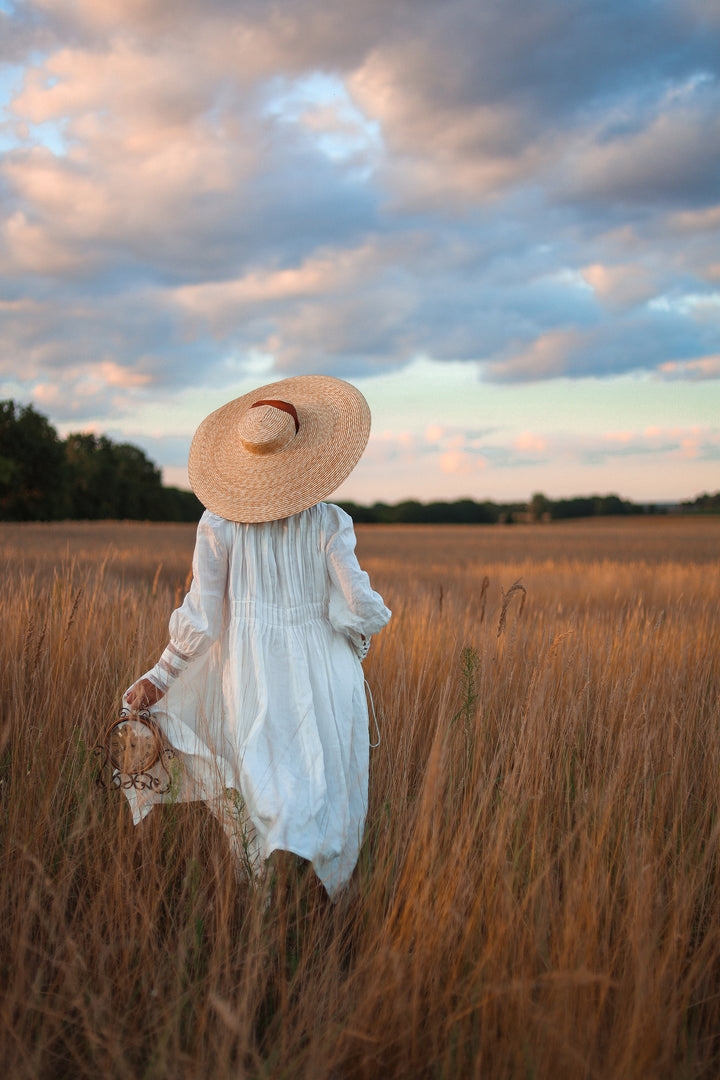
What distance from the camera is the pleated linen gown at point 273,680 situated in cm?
188

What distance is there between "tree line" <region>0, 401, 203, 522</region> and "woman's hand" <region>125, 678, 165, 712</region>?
36.1 metres

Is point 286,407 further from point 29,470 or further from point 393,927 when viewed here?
point 29,470

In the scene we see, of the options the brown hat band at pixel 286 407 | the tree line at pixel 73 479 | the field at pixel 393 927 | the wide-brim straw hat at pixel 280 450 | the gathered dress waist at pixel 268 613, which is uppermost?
the tree line at pixel 73 479

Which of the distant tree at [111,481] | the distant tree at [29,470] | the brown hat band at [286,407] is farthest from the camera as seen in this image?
the distant tree at [111,481]

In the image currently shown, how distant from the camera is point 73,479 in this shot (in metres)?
45.0

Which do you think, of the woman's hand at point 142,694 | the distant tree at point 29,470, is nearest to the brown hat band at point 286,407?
the woman's hand at point 142,694

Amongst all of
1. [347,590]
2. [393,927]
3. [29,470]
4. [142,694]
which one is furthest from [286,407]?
[29,470]

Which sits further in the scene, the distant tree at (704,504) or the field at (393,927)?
the distant tree at (704,504)

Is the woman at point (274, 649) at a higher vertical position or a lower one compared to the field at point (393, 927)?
higher

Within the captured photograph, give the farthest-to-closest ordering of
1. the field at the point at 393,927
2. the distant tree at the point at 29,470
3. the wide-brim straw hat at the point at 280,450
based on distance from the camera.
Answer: the distant tree at the point at 29,470
the wide-brim straw hat at the point at 280,450
the field at the point at 393,927

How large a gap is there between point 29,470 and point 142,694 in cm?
3987

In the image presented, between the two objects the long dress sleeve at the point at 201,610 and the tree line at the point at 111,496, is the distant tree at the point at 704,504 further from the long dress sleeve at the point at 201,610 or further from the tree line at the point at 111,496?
the long dress sleeve at the point at 201,610

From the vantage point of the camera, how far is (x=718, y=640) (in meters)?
3.88

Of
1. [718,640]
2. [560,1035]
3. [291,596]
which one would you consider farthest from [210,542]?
[718,640]
